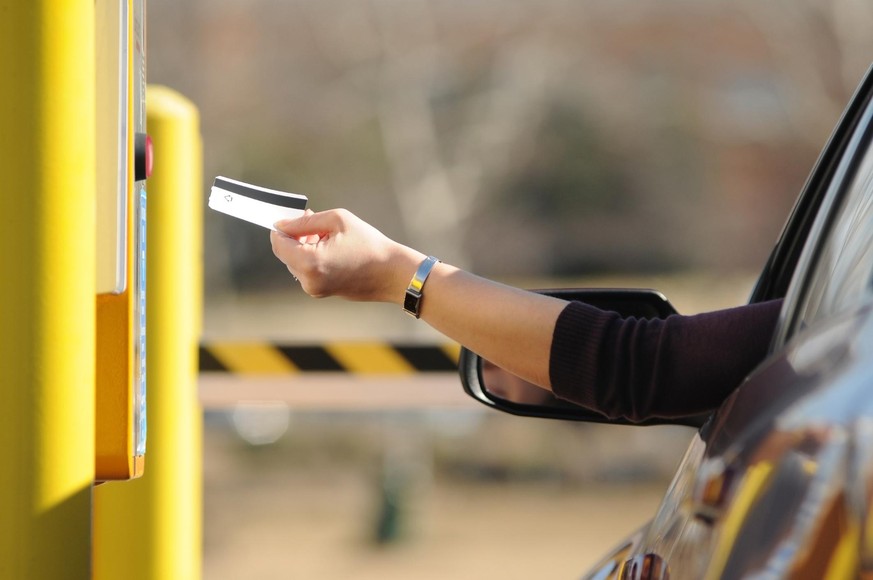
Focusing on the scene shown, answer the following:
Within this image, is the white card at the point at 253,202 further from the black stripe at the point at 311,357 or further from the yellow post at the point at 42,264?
the black stripe at the point at 311,357

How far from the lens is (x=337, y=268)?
134 centimetres

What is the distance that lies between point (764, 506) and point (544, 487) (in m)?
11.9

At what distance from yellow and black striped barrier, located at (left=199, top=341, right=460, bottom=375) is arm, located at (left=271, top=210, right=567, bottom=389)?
63.1 inches

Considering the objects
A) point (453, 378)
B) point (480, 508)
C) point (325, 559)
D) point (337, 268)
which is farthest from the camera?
point (480, 508)

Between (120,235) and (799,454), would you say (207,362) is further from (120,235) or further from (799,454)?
(799,454)

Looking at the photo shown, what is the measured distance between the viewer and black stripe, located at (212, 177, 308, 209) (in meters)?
1.35

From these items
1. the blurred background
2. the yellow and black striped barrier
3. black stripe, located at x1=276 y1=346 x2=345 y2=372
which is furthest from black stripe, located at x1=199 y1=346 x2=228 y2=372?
the blurred background

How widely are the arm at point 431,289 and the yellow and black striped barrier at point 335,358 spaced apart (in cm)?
160

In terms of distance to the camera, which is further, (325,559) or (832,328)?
(325,559)

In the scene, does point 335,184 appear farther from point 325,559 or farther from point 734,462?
point 734,462

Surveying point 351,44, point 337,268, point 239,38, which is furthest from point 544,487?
point 337,268

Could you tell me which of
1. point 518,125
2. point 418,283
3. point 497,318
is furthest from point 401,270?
point 518,125

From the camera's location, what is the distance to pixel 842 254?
3.43 feet

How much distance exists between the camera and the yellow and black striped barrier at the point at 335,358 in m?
2.99
